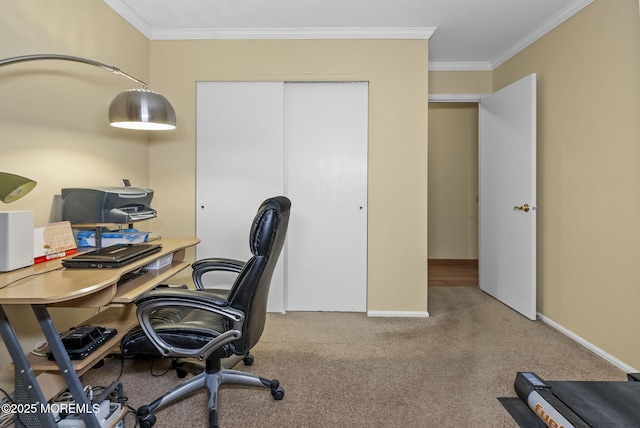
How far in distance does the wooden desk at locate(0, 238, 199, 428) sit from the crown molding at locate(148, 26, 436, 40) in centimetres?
221

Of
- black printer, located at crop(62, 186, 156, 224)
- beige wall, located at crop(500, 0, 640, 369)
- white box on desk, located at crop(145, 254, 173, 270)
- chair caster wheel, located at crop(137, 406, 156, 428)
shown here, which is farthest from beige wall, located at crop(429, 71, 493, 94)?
chair caster wheel, located at crop(137, 406, 156, 428)

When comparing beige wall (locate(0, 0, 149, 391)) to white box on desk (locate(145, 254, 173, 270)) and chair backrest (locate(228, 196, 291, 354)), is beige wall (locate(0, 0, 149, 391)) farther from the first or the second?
chair backrest (locate(228, 196, 291, 354))

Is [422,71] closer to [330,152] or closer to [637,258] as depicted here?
[330,152]

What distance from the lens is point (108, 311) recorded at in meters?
2.23

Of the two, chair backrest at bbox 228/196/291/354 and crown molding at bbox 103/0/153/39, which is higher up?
crown molding at bbox 103/0/153/39

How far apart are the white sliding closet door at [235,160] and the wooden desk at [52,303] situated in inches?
54.6

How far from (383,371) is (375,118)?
6.67 ft

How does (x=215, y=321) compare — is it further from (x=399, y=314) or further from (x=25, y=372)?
(x=399, y=314)

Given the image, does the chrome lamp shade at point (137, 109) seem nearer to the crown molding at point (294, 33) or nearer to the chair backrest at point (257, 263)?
the chair backrest at point (257, 263)

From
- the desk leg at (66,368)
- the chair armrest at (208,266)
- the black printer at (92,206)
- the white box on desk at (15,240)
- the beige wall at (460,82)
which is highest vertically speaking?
the beige wall at (460,82)

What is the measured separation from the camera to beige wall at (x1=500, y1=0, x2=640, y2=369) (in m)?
2.19

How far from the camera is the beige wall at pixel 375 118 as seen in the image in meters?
3.11

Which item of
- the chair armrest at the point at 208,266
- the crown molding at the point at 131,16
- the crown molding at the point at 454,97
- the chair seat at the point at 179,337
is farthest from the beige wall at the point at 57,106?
the crown molding at the point at 454,97

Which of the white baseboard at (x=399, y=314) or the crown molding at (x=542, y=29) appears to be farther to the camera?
the white baseboard at (x=399, y=314)
